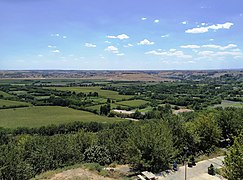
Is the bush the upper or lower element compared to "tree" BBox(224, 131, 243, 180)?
lower

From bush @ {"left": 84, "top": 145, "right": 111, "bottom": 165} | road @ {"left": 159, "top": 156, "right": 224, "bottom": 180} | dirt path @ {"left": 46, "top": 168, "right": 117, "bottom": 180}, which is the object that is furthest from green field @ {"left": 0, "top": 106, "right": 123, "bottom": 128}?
dirt path @ {"left": 46, "top": 168, "right": 117, "bottom": 180}

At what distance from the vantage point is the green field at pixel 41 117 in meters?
72.6

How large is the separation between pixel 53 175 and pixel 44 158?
275 inches

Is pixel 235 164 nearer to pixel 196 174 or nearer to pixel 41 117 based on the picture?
pixel 196 174

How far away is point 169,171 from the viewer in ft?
80.1

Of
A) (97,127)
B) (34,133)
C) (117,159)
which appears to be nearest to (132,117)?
(97,127)

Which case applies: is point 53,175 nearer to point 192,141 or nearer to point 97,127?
point 192,141

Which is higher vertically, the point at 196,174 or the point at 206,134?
the point at 206,134

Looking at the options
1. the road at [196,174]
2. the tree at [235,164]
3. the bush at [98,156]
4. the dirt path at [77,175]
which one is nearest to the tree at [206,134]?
the road at [196,174]

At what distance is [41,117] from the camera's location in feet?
262

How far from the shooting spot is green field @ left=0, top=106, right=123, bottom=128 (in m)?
72.6

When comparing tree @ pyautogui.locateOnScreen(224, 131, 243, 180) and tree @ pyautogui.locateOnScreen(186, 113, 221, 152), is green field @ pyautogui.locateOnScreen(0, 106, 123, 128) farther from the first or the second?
tree @ pyautogui.locateOnScreen(224, 131, 243, 180)

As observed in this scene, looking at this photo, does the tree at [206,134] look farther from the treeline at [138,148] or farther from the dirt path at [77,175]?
the dirt path at [77,175]

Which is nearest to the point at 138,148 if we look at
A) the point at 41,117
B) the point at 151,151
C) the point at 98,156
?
the point at 151,151
